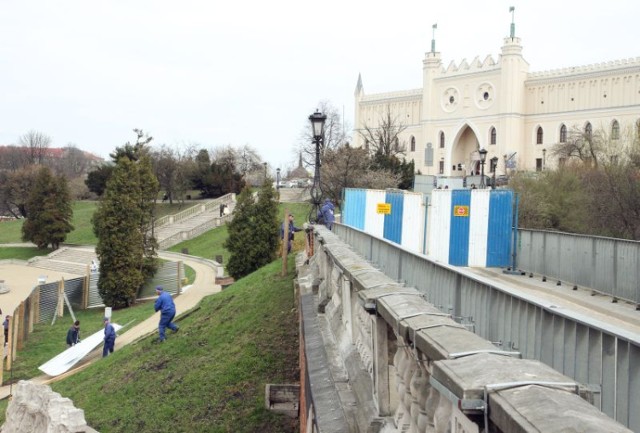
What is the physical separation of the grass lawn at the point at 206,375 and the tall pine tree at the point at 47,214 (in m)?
34.5

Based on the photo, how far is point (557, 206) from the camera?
29.4m

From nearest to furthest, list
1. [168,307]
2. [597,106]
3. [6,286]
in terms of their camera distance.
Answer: [168,307] → [6,286] → [597,106]

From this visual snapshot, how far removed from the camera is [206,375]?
11.1m

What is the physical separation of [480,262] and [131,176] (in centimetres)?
1913

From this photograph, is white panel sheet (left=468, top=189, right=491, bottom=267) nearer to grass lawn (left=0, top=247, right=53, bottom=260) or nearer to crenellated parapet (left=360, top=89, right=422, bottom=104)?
grass lawn (left=0, top=247, right=53, bottom=260)

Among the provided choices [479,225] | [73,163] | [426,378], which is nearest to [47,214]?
[479,225]

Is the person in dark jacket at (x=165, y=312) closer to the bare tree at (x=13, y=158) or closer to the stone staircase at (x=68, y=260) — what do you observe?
the stone staircase at (x=68, y=260)

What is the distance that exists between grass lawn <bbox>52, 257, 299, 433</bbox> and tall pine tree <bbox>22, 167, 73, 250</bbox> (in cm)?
3451

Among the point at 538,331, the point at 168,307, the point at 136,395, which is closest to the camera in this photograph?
the point at 538,331

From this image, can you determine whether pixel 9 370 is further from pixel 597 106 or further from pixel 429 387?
pixel 597 106

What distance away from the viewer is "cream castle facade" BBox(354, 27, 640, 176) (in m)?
63.0

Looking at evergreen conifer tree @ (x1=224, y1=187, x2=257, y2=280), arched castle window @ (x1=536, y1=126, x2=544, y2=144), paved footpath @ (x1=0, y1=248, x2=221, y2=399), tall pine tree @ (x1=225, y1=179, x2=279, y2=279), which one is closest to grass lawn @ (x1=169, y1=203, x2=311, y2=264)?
paved footpath @ (x1=0, y1=248, x2=221, y2=399)

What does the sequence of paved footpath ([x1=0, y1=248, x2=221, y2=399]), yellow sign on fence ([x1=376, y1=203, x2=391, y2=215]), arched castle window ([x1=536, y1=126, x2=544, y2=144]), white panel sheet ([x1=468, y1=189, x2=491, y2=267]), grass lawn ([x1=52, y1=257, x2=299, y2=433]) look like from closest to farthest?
grass lawn ([x1=52, y1=257, x2=299, y2=433]) → white panel sheet ([x1=468, y1=189, x2=491, y2=267]) → paved footpath ([x1=0, y1=248, x2=221, y2=399]) → yellow sign on fence ([x1=376, y1=203, x2=391, y2=215]) → arched castle window ([x1=536, y1=126, x2=544, y2=144])

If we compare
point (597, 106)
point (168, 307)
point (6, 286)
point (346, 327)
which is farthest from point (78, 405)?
point (597, 106)
